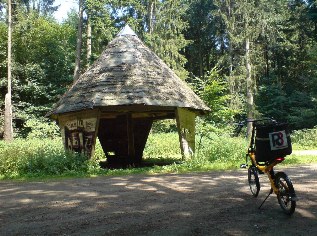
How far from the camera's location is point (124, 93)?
1209 centimetres

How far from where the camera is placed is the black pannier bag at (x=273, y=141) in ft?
16.5

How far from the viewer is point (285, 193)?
4988 mm

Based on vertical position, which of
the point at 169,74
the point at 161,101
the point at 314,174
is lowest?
the point at 314,174

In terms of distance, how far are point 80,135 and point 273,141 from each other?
351 inches

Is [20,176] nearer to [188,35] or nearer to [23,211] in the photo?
[23,211]

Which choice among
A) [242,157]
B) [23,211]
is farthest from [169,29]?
[23,211]

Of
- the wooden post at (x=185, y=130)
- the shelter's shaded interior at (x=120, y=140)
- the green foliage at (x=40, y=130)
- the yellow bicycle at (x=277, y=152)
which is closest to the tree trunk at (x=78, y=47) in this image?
the green foliage at (x=40, y=130)

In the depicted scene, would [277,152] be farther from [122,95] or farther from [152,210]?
[122,95]

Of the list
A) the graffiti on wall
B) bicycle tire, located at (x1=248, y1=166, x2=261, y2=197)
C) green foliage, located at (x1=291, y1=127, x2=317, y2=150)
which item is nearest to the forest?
green foliage, located at (x1=291, y1=127, x2=317, y2=150)

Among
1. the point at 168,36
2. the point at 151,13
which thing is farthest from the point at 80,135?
the point at 151,13

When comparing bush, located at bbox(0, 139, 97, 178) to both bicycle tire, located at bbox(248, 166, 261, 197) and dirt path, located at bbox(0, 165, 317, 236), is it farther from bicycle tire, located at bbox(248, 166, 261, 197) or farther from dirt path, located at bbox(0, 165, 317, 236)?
bicycle tire, located at bbox(248, 166, 261, 197)

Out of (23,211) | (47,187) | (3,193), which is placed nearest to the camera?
(23,211)

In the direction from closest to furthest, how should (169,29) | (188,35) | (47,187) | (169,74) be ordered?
1. (47,187)
2. (169,74)
3. (169,29)
4. (188,35)

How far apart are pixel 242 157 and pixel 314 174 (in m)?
4.18
